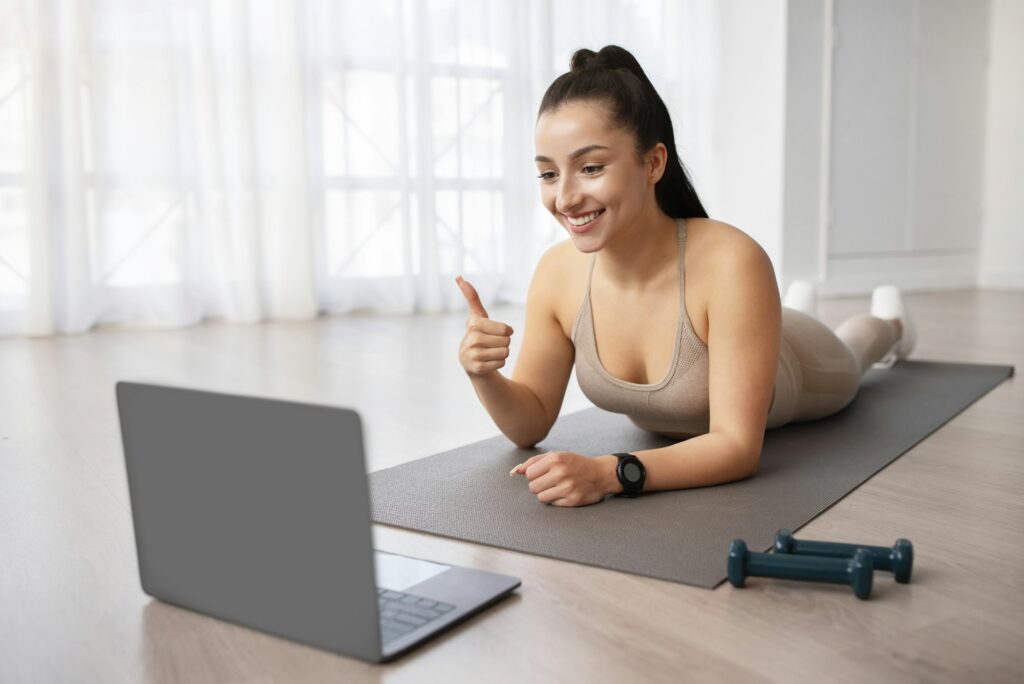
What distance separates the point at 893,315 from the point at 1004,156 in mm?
4352

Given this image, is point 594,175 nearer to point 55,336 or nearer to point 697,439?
point 697,439

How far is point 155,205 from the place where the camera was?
3.74m

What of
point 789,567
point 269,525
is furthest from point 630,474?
point 269,525

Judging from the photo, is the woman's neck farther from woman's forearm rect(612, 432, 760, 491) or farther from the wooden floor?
the wooden floor

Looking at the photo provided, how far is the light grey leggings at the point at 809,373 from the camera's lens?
1.80m

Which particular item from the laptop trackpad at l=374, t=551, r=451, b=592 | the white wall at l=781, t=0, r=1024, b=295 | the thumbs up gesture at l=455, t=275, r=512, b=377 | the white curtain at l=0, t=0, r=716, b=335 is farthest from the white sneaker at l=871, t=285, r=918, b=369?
the white wall at l=781, t=0, r=1024, b=295

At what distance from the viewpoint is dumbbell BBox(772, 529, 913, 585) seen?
41.3 inches

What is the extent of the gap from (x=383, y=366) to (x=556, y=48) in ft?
9.01

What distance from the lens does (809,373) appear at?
6.15 feet

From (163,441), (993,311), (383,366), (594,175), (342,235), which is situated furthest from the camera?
(993,311)

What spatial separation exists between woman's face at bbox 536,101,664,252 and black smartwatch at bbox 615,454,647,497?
304 mm

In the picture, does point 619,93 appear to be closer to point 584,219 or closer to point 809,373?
point 584,219

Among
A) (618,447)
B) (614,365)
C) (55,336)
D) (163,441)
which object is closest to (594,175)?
(614,365)

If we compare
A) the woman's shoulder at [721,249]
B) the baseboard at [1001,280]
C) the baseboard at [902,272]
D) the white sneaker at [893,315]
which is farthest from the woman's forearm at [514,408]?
the baseboard at [1001,280]
